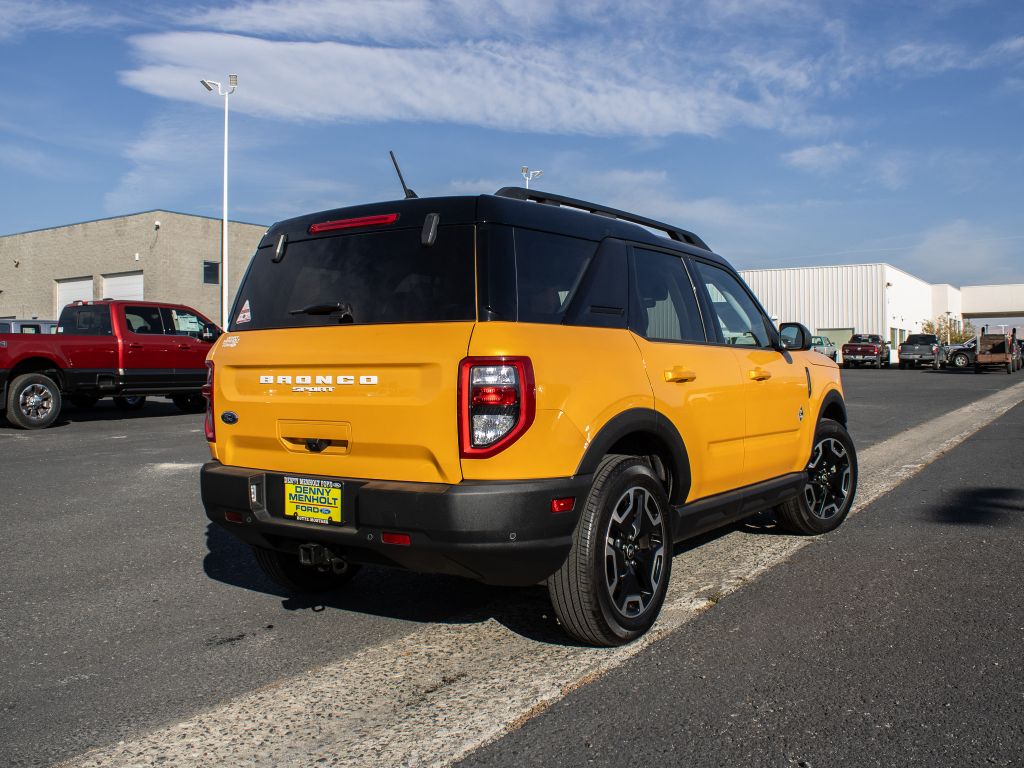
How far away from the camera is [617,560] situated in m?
3.77

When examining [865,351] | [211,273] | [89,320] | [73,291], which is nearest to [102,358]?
[89,320]

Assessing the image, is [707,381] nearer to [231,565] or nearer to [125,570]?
[231,565]

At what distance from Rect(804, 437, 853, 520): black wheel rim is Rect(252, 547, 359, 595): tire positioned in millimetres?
3031

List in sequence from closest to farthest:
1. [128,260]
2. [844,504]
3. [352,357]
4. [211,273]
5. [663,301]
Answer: [352,357] < [663,301] < [844,504] < [128,260] < [211,273]

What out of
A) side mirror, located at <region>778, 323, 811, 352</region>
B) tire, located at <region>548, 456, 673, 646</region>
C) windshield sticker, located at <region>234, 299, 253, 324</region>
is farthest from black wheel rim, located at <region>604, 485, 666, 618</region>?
side mirror, located at <region>778, 323, 811, 352</region>

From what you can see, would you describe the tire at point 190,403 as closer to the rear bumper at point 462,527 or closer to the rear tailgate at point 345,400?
the rear tailgate at point 345,400

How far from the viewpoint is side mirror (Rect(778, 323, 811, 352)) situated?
221 inches

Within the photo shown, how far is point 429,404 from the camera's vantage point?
3.35 meters

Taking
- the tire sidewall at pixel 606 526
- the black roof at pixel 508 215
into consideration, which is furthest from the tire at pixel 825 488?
the black roof at pixel 508 215

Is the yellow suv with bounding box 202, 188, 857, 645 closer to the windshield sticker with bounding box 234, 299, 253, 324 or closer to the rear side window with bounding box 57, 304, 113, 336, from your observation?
the windshield sticker with bounding box 234, 299, 253, 324

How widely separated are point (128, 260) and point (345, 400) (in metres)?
36.4

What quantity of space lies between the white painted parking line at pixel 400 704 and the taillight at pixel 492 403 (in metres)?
0.91

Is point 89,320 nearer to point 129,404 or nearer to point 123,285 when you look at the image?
point 129,404

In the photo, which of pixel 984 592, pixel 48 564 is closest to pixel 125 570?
pixel 48 564
